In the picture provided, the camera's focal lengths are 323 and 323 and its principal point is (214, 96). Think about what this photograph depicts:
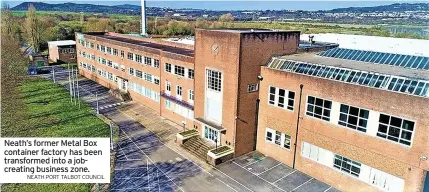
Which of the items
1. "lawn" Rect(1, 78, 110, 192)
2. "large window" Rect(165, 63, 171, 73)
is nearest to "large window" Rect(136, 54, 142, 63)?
"large window" Rect(165, 63, 171, 73)

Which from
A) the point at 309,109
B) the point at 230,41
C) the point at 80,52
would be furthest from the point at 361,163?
the point at 80,52

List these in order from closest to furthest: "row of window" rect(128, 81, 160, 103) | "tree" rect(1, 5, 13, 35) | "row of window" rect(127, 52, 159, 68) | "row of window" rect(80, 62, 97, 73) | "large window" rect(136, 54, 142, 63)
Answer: "row of window" rect(127, 52, 159, 68)
"row of window" rect(128, 81, 160, 103)
"large window" rect(136, 54, 142, 63)
"row of window" rect(80, 62, 97, 73)
"tree" rect(1, 5, 13, 35)

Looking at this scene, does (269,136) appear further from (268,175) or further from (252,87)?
(252,87)

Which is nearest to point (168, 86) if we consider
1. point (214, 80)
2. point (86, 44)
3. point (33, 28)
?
point (214, 80)

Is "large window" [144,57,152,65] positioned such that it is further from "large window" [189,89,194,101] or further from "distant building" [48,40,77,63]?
"distant building" [48,40,77,63]

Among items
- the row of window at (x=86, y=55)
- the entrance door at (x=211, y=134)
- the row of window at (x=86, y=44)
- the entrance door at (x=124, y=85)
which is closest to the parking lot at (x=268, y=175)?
the entrance door at (x=211, y=134)

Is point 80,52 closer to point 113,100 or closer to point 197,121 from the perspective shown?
point 113,100

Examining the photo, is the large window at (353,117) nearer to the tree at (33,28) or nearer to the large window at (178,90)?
the large window at (178,90)
